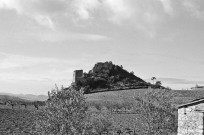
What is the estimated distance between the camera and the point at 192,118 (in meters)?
31.6

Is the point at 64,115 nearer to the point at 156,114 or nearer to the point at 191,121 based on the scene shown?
the point at 191,121

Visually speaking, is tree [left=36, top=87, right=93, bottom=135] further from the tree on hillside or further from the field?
the tree on hillside

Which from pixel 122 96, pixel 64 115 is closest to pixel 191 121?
pixel 64 115

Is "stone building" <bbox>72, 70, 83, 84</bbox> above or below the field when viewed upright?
above

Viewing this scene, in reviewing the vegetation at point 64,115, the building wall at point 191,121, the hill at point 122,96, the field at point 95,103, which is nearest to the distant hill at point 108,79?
the hill at point 122,96

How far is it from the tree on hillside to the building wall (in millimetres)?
10194

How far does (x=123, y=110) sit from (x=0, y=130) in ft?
137

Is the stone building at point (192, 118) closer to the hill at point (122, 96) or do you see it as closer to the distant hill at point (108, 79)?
the hill at point (122, 96)

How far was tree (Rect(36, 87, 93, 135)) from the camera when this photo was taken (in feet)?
96.5

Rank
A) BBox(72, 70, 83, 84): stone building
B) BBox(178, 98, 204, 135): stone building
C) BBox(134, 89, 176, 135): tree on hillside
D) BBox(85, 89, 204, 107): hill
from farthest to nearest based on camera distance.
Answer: BBox(72, 70, 83, 84): stone building
BBox(85, 89, 204, 107): hill
BBox(134, 89, 176, 135): tree on hillside
BBox(178, 98, 204, 135): stone building

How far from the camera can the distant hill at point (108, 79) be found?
137875 millimetres

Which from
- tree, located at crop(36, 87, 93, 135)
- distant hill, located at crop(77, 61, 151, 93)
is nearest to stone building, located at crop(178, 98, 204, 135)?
tree, located at crop(36, 87, 93, 135)

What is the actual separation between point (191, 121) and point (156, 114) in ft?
42.6

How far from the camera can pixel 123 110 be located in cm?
8788
